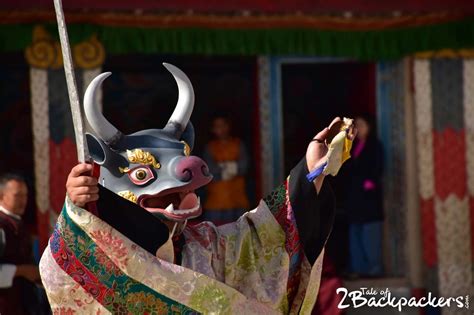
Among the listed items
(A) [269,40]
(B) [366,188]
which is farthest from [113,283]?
(B) [366,188]

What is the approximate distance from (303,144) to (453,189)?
1.37 m

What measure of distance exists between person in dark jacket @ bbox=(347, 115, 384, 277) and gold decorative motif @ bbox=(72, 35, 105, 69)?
6.28 feet

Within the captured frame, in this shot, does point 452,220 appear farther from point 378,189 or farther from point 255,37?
point 255,37

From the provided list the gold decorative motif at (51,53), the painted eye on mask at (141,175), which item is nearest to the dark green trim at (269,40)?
the gold decorative motif at (51,53)

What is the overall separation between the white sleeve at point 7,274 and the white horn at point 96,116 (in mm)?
2117

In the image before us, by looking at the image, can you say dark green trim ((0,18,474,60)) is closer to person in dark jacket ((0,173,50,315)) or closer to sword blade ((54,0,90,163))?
person in dark jacket ((0,173,50,315))

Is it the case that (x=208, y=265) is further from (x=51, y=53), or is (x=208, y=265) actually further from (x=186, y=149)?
(x=51, y=53)

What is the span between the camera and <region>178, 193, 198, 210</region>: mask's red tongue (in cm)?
449

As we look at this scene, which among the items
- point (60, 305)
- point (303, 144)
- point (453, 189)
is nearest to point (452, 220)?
point (453, 189)

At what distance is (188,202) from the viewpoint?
4500 millimetres

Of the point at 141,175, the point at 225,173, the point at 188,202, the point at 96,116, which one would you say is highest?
the point at 96,116

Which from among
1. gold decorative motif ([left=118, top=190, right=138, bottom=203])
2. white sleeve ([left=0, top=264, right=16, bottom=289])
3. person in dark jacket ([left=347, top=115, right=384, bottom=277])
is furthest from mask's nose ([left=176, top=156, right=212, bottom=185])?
person in dark jacket ([left=347, top=115, right=384, bottom=277])

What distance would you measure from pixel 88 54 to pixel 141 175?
4.11 m

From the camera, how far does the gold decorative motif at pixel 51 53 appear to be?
331 inches
